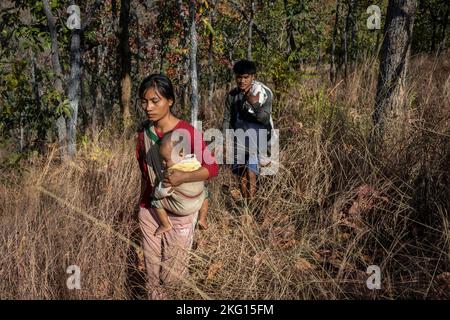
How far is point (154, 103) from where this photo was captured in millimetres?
2107

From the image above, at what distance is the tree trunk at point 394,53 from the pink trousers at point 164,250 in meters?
2.06

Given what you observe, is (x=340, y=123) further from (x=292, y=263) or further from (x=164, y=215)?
(x=164, y=215)

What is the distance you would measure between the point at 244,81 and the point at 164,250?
166 centimetres

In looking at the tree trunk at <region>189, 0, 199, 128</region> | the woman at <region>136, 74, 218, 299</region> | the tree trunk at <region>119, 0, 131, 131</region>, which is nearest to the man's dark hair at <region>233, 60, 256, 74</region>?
the tree trunk at <region>189, 0, 199, 128</region>

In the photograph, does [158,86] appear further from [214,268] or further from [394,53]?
[394,53]

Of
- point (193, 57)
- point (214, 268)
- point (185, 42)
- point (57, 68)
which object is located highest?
point (185, 42)

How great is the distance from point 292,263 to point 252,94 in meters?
1.55

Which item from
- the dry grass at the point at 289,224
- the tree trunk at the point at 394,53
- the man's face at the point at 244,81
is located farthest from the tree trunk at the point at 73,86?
the tree trunk at the point at 394,53

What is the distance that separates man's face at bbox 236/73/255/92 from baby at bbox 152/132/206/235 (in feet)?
4.72

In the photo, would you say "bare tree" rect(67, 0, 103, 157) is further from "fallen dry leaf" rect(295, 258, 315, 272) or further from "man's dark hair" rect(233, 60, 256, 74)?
"fallen dry leaf" rect(295, 258, 315, 272)

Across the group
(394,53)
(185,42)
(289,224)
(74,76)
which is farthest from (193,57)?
(185,42)

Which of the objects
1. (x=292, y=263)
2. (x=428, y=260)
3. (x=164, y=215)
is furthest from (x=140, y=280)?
(x=428, y=260)

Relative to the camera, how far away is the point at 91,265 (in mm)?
2352

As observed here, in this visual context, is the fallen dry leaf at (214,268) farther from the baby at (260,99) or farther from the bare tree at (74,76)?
the bare tree at (74,76)
